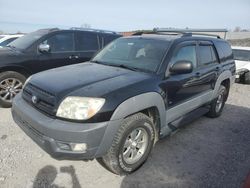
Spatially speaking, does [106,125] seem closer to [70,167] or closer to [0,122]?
[70,167]

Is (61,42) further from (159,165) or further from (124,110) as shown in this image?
(159,165)

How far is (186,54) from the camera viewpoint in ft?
13.8

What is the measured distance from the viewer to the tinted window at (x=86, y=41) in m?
6.56

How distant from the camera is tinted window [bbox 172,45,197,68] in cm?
395

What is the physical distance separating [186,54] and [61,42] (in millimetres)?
3361

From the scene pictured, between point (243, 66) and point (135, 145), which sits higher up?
point (135, 145)

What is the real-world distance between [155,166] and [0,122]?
3.11 meters

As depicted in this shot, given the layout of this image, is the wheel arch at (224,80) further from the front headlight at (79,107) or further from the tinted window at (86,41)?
the tinted window at (86,41)

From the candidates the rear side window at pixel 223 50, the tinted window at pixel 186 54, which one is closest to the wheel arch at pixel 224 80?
the rear side window at pixel 223 50

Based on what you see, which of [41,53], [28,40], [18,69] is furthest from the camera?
[28,40]

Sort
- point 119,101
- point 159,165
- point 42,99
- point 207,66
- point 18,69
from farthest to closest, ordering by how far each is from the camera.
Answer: point 18,69, point 207,66, point 159,165, point 42,99, point 119,101

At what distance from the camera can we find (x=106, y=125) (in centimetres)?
280

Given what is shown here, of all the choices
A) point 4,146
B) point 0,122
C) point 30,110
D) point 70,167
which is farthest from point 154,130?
point 0,122

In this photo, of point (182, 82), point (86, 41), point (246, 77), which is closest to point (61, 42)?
point (86, 41)
